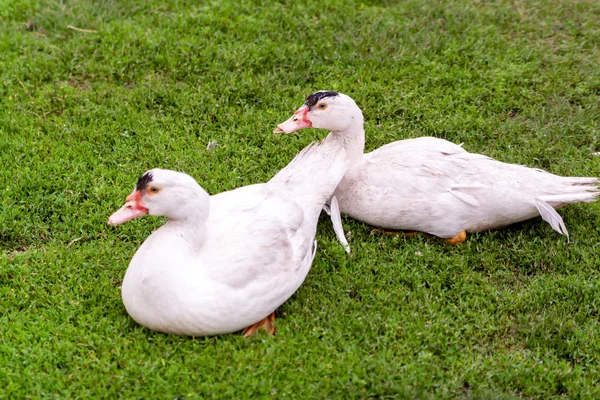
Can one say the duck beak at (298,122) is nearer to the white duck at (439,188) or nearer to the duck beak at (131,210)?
the white duck at (439,188)

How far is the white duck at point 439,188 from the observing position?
548 centimetres

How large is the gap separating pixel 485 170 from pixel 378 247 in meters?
1.00

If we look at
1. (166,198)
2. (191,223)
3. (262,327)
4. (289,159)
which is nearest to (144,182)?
(166,198)

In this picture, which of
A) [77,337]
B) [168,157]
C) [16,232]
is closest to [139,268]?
[77,337]

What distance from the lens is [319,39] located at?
7.85m

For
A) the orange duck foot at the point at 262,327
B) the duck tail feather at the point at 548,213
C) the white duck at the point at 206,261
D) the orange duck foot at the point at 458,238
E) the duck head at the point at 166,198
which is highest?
the duck head at the point at 166,198

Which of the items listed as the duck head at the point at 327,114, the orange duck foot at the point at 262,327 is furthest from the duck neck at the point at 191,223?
the duck head at the point at 327,114

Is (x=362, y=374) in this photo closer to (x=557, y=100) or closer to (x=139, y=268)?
(x=139, y=268)

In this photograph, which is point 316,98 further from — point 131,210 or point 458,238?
point 131,210

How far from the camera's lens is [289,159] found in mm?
6449

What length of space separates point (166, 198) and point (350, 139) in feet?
5.85

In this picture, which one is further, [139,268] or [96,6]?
[96,6]

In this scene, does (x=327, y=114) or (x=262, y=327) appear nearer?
(x=262, y=327)

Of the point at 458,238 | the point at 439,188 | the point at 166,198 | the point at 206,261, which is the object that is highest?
the point at 166,198
